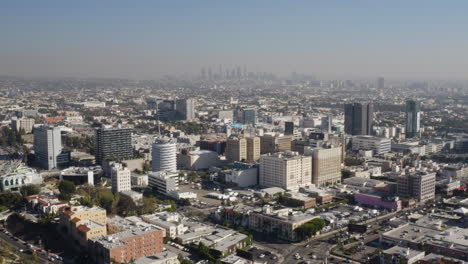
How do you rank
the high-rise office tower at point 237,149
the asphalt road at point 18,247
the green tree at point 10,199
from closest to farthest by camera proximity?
1. the asphalt road at point 18,247
2. the green tree at point 10,199
3. the high-rise office tower at point 237,149

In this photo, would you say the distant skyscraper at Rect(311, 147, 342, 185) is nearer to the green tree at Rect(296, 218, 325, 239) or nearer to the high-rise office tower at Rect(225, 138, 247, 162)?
the high-rise office tower at Rect(225, 138, 247, 162)

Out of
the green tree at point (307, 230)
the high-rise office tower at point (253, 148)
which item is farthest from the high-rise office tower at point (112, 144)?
the green tree at point (307, 230)

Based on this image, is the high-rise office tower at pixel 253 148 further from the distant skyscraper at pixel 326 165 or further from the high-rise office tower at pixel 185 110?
the high-rise office tower at pixel 185 110

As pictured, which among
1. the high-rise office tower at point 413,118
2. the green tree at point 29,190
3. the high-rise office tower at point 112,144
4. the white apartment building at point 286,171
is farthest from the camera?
the high-rise office tower at point 413,118

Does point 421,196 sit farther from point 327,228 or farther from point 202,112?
point 202,112

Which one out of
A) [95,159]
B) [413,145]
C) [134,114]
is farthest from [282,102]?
[95,159]

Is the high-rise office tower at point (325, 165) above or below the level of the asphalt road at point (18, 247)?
above

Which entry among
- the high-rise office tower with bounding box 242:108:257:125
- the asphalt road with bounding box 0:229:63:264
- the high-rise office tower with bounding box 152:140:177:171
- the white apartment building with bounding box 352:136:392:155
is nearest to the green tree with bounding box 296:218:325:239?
the asphalt road with bounding box 0:229:63:264
